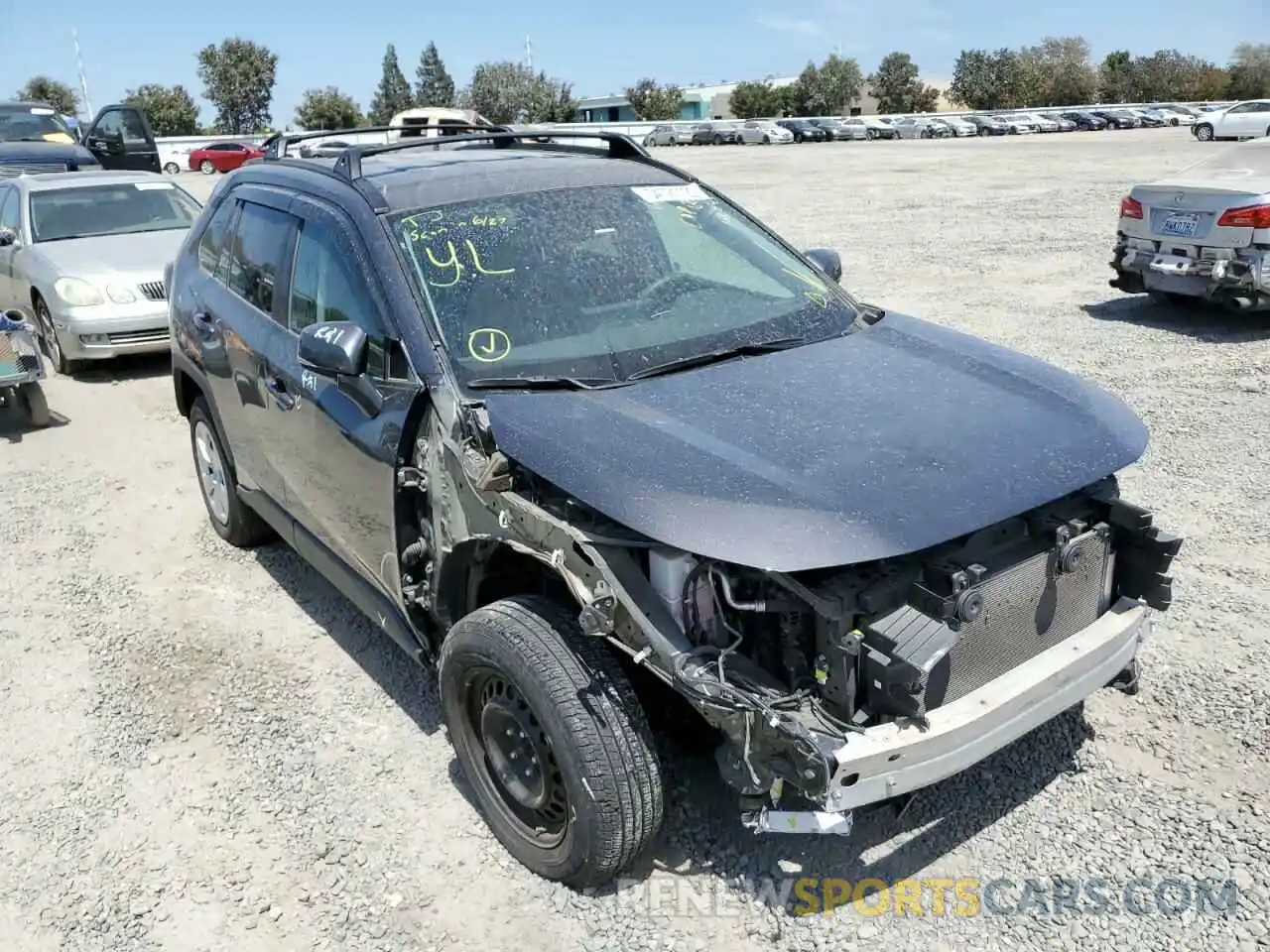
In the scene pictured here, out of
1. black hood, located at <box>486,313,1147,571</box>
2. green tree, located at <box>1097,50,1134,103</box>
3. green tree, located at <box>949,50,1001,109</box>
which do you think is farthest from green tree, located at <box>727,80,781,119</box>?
black hood, located at <box>486,313,1147,571</box>

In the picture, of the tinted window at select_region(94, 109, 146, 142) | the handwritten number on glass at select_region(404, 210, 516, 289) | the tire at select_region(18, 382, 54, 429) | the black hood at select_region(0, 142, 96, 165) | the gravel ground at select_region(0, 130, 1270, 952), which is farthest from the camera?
the tinted window at select_region(94, 109, 146, 142)

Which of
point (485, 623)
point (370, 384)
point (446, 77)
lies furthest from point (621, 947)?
point (446, 77)

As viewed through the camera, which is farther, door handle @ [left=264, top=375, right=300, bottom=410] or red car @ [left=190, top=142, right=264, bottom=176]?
red car @ [left=190, top=142, right=264, bottom=176]

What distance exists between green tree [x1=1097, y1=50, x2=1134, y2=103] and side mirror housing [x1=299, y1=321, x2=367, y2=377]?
9295 cm

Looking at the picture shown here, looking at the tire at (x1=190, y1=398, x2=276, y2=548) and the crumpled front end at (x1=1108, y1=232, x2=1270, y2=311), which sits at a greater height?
the crumpled front end at (x1=1108, y1=232, x2=1270, y2=311)

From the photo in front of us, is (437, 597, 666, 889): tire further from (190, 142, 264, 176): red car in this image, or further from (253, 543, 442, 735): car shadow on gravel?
(190, 142, 264, 176): red car

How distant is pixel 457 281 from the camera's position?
3420 millimetres

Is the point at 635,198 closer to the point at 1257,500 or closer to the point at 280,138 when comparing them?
the point at 280,138

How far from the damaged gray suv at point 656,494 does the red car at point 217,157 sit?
39377 mm

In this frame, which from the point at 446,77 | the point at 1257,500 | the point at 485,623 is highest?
the point at 446,77

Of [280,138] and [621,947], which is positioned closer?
[621,947]

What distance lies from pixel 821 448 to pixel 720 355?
0.75 meters

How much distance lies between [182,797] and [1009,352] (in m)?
3.26

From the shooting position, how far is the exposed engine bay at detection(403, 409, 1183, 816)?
8.16 feet
